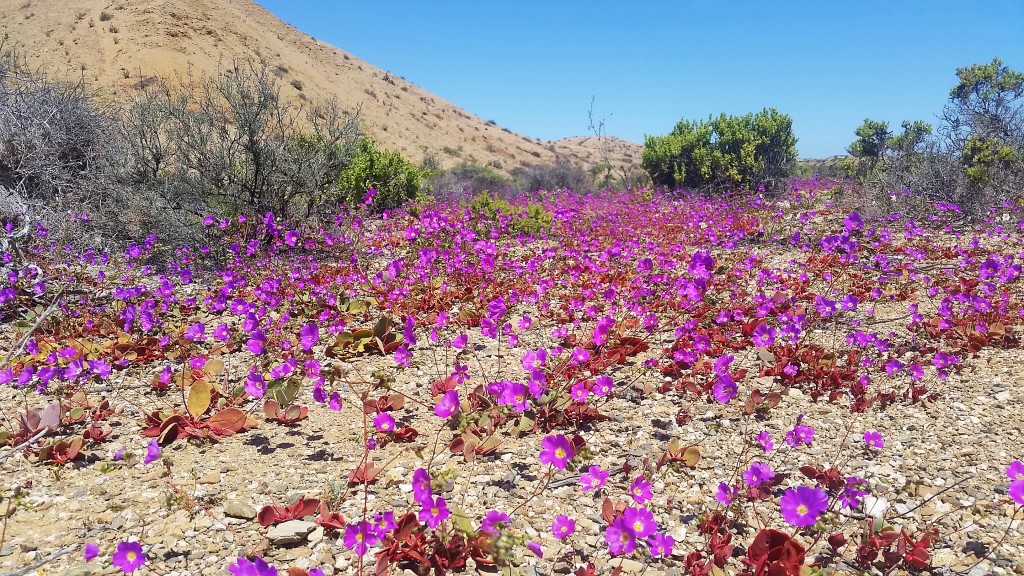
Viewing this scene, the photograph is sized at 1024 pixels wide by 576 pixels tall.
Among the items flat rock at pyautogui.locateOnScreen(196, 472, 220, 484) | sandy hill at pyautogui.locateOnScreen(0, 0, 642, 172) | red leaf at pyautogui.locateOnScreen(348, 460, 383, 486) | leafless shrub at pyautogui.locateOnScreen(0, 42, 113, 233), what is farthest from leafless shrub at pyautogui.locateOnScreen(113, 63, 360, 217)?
sandy hill at pyautogui.locateOnScreen(0, 0, 642, 172)

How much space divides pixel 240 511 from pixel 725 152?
18.3 meters

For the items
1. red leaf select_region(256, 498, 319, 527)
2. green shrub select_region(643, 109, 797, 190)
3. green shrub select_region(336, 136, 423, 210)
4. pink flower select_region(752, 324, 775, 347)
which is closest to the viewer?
red leaf select_region(256, 498, 319, 527)

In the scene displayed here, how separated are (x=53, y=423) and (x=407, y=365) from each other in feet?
6.57

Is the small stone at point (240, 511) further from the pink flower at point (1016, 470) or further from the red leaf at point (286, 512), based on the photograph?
the pink flower at point (1016, 470)

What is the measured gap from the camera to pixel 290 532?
229cm

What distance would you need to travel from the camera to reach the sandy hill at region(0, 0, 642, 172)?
26953 mm

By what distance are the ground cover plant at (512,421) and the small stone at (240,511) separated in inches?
0.5

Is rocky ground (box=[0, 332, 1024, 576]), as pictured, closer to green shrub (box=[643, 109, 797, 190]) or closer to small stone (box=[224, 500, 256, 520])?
small stone (box=[224, 500, 256, 520])

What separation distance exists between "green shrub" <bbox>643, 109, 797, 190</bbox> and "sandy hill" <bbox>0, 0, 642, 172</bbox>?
24.2 ft

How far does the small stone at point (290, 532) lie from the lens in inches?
89.3

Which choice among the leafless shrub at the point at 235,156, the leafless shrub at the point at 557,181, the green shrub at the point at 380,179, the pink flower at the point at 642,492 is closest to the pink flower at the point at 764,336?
the pink flower at the point at 642,492

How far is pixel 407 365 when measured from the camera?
412cm

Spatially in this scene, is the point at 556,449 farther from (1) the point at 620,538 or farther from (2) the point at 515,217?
(2) the point at 515,217

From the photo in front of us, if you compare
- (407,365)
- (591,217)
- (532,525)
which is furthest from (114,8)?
(532,525)
